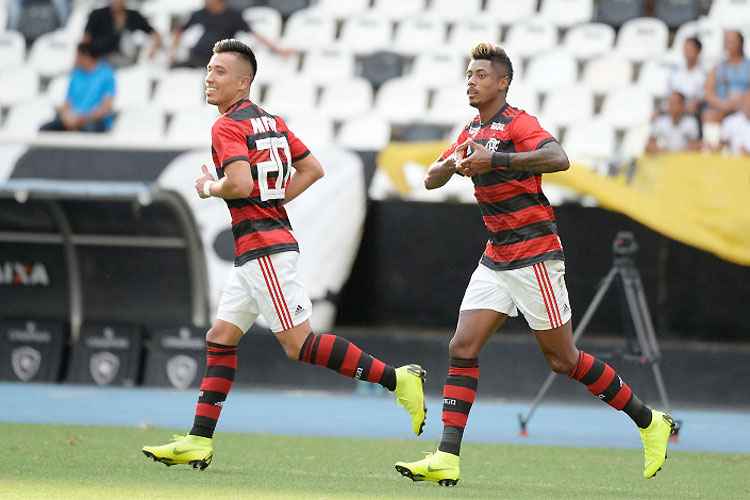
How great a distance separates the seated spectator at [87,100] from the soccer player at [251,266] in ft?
25.5

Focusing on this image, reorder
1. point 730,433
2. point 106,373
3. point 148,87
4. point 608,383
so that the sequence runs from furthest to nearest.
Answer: point 148,87 → point 106,373 → point 730,433 → point 608,383

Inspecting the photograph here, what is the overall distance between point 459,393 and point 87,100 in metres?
8.75

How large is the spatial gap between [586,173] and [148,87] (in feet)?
21.1

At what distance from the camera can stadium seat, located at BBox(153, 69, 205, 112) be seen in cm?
1647

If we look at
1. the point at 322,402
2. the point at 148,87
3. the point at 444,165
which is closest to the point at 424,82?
the point at 148,87

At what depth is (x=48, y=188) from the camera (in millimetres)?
11867

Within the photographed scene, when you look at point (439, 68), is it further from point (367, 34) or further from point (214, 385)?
point (214, 385)

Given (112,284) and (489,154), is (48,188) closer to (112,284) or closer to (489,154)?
(112,284)

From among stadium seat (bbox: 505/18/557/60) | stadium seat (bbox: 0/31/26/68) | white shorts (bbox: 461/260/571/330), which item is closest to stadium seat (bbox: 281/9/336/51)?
stadium seat (bbox: 505/18/557/60)

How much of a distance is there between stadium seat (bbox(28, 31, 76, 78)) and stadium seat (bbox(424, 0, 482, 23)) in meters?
4.30

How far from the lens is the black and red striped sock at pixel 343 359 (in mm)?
7516

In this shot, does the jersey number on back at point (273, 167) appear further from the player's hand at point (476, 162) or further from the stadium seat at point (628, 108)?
the stadium seat at point (628, 108)

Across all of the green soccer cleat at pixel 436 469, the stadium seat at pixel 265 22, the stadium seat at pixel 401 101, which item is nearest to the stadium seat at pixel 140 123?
the stadium seat at pixel 265 22

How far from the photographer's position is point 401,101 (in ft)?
52.7
